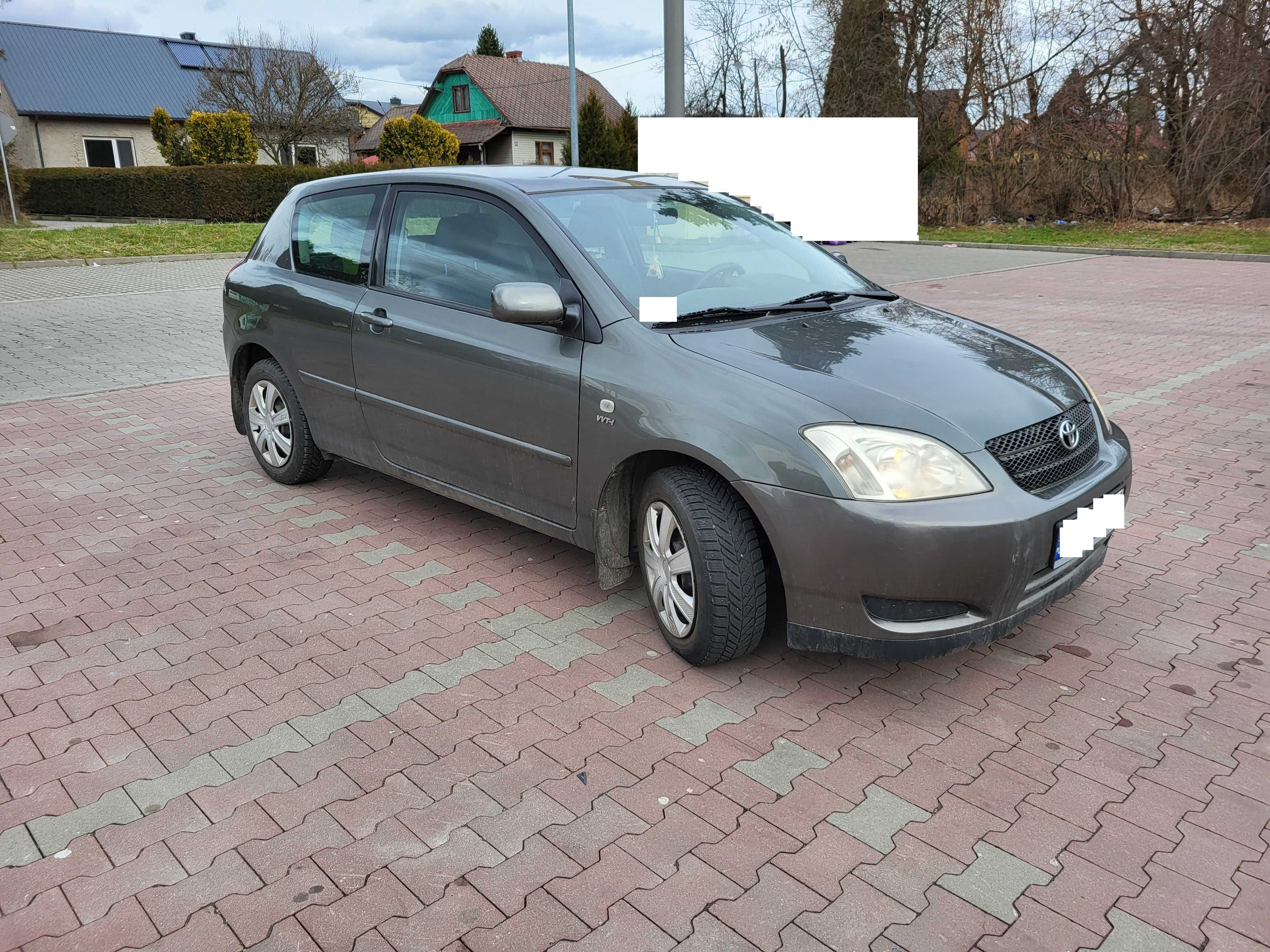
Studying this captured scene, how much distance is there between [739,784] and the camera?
3012 mm

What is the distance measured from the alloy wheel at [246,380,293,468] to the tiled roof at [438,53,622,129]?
181ft

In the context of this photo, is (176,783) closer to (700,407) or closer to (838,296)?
(700,407)

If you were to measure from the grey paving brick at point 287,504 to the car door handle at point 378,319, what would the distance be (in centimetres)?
128

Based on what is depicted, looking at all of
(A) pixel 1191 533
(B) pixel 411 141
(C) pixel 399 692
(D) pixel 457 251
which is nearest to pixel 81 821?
(C) pixel 399 692

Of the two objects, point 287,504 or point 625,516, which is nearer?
point 625,516

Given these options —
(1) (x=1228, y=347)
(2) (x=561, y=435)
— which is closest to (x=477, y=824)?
(2) (x=561, y=435)

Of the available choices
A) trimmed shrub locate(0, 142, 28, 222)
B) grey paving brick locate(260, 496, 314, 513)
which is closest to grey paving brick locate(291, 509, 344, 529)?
grey paving brick locate(260, 496, 314, 513)

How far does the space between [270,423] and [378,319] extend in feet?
4.71

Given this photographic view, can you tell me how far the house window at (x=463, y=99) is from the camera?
6200cm

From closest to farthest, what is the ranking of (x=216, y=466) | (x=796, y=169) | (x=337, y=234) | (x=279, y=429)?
(x=337, y=234)
(x=279, y=429)
(x=216, y=466)
(x=796, y=169)

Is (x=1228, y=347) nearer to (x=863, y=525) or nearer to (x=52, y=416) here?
(x=863, y=525)

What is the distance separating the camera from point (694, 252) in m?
4.32

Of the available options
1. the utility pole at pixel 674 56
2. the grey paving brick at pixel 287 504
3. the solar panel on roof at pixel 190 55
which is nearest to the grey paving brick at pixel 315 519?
the grey paving brick at pixel 287 504

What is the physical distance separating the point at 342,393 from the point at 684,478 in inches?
88.7
